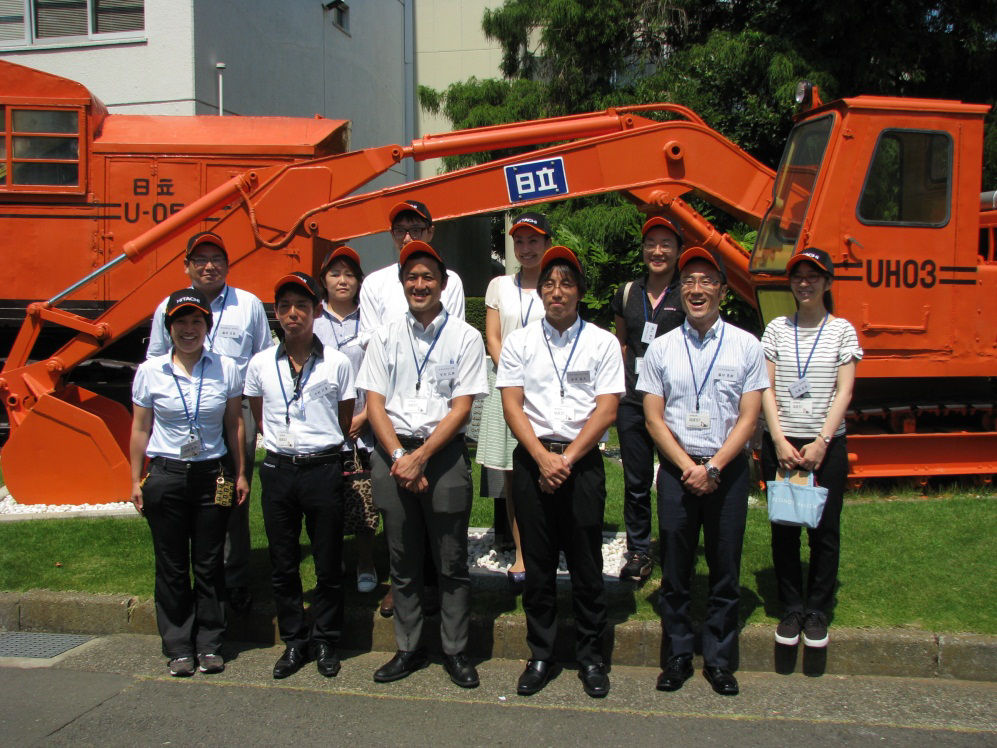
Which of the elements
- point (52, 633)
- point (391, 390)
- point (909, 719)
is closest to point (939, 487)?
point (909, 719)

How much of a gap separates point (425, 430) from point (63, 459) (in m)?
4.20

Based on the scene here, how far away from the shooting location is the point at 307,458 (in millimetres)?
4379

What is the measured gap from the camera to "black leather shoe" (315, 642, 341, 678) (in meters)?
4.45

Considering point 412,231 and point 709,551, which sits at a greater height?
point 412,231

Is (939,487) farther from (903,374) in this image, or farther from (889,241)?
(889,241)

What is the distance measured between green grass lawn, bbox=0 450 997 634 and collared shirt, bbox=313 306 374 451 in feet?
3.91

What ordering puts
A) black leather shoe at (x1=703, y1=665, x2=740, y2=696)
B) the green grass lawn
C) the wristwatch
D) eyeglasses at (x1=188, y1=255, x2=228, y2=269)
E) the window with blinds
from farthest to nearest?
the window with blinds < eyeglasses at (x1=188, y1=255, x2=228, y2=269) < the green grass lawn < black leather shoe at (x1=703, y1=665, x2=740, y2=696) < the wristwatch

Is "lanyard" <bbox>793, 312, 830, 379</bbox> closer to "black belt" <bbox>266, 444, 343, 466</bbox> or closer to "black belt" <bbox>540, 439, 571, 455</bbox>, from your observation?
"black belt" <bbox>540, 439, 571, 455</bbox>

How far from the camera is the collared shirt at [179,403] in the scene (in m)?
4.40

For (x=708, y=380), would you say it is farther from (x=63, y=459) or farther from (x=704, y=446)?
(x=63, y=459)

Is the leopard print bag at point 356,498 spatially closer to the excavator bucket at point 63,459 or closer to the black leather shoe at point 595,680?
the black leather shoe at point 595,680

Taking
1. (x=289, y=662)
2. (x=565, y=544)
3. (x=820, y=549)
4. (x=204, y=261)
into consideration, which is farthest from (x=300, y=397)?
(x=820, y=549)

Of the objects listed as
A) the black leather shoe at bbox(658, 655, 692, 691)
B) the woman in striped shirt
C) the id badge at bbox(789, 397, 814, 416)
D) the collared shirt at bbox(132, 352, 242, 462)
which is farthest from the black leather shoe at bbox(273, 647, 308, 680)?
the id badge at bbox(789, 397, 814, 416)

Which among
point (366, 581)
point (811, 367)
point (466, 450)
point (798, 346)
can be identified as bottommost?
point (366, 581)
